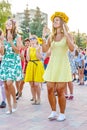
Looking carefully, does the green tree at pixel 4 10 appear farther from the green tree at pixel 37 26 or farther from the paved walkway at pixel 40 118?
the paved walkway at pixel 40 118

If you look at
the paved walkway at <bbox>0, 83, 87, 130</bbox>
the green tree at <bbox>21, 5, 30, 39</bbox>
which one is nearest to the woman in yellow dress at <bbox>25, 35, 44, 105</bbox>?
the paved walkway at <bbox>0, 83, 87, 130</bbox>

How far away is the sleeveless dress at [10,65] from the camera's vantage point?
22.4 feet

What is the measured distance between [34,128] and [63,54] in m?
1.32

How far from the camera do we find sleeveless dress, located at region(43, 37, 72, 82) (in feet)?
20.0

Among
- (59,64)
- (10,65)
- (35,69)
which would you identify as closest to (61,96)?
(59,64)

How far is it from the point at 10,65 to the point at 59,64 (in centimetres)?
115

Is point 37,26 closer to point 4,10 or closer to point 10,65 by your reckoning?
point 4,10

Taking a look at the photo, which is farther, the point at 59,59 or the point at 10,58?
the point at 10,58

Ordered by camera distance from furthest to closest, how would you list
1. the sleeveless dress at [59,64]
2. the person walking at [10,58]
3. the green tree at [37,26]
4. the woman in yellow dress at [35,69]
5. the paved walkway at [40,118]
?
the green tree at [37,26], the woman in yellow dress at [35,69], the person walking at [10,58], the sleeveless dress at [59,64], the paved walkway at [40,118]

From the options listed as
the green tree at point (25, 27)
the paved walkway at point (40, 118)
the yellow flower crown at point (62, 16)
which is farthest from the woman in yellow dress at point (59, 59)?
the green tree at point (25, 27)

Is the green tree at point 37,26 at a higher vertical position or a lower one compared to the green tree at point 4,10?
lower

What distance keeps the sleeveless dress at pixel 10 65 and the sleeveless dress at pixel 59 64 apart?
0.88 meters

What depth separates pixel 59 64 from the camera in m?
6.15

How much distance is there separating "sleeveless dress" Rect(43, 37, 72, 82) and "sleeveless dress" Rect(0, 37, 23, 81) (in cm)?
88
